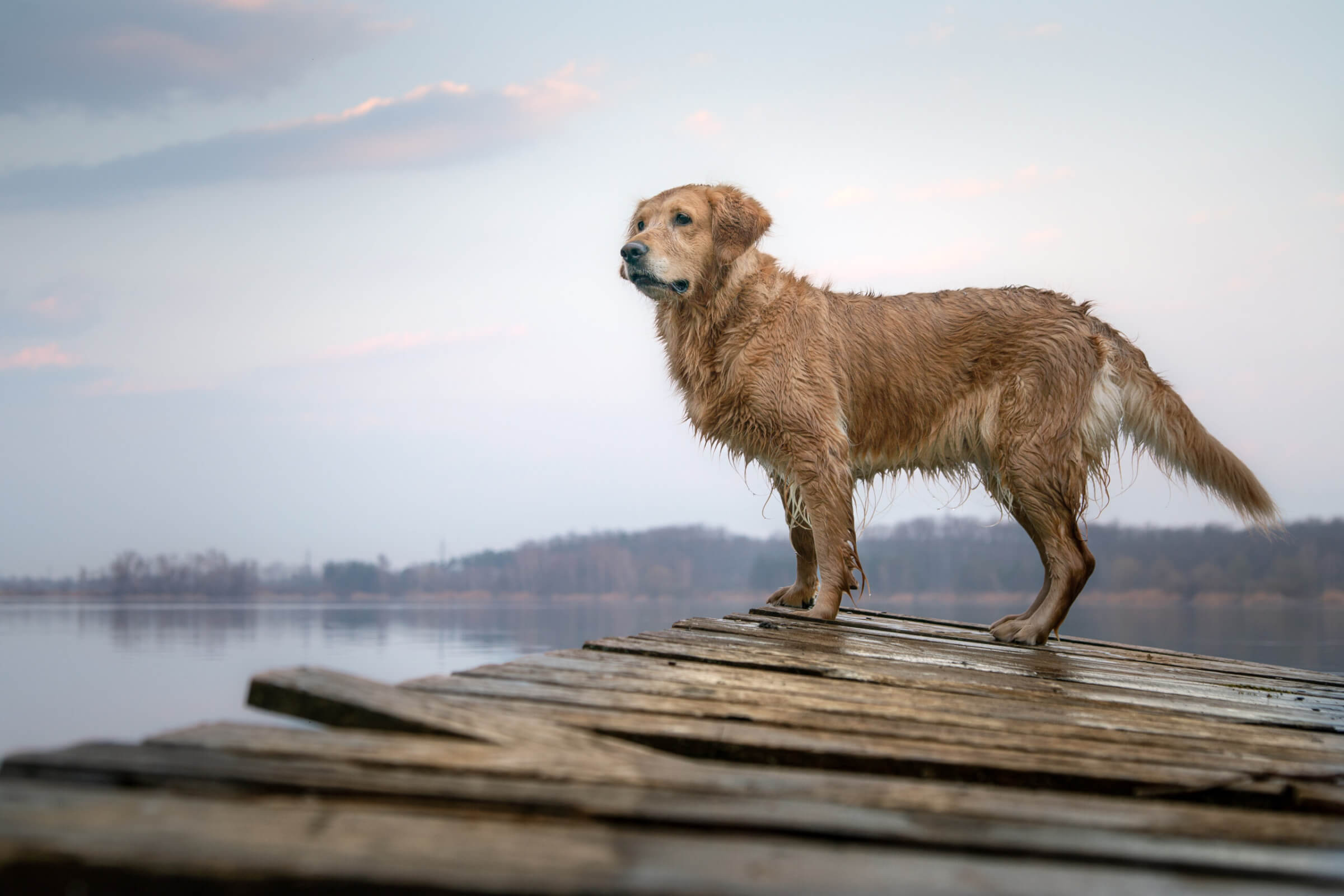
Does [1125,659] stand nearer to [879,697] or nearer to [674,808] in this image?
[879,697]

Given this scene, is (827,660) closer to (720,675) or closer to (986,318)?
(720,675)

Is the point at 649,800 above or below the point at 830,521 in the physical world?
below

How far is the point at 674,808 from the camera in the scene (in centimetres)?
111

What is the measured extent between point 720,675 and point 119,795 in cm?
170

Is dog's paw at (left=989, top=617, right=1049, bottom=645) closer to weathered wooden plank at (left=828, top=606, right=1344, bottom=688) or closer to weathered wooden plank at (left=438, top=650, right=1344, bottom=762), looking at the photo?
weathered wooden plank at (left=828, top=606, right=1344, bottom=688)

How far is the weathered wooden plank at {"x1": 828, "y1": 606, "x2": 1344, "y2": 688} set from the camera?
4363 mm

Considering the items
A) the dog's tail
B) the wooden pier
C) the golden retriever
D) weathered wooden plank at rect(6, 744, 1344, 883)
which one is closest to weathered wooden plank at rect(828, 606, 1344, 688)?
the golden retriever

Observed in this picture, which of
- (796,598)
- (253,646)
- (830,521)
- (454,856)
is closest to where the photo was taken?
(454,856)

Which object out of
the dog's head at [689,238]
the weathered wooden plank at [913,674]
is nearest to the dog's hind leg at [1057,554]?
the weathered wooden plank at [913,674]

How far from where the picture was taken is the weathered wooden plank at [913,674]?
2.73 metres

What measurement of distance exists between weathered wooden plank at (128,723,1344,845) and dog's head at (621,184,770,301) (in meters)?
3.74

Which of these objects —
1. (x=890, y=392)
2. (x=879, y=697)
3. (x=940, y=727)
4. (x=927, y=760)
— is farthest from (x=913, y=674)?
(x=890, y=392)

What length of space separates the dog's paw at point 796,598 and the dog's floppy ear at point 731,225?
1909 millimetres

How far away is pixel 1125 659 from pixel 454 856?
14.0 feet
